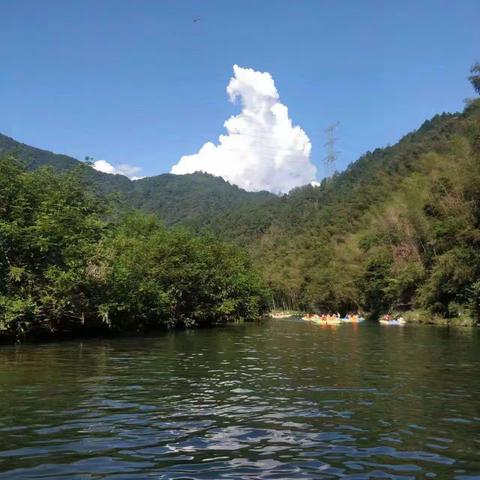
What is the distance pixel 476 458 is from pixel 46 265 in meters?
26.6

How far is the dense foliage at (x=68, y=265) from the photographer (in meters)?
29.0

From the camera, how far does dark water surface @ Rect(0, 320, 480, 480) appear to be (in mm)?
8211

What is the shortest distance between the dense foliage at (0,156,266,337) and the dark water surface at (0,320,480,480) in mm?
8185

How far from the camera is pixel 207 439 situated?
9781 millimetres

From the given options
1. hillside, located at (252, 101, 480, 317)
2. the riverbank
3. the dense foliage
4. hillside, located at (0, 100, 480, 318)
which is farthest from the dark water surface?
hillside, located at (252, 101, 480, 317)

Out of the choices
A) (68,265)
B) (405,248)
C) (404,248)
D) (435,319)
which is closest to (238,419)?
(68,265)

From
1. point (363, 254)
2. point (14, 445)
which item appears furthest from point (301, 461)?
point (363, 254)

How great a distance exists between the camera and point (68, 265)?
31.2m

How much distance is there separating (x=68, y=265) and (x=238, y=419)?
2218 centimetres

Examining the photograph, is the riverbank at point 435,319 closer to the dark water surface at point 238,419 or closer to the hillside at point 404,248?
the hillside at point 404,248

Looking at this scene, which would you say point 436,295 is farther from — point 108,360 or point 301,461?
point 301,461

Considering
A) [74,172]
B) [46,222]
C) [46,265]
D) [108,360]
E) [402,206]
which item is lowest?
[108,360]

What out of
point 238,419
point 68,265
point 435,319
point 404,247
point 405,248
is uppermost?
point 404,247

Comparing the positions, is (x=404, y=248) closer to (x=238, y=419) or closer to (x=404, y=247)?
(x=404, y=247)
